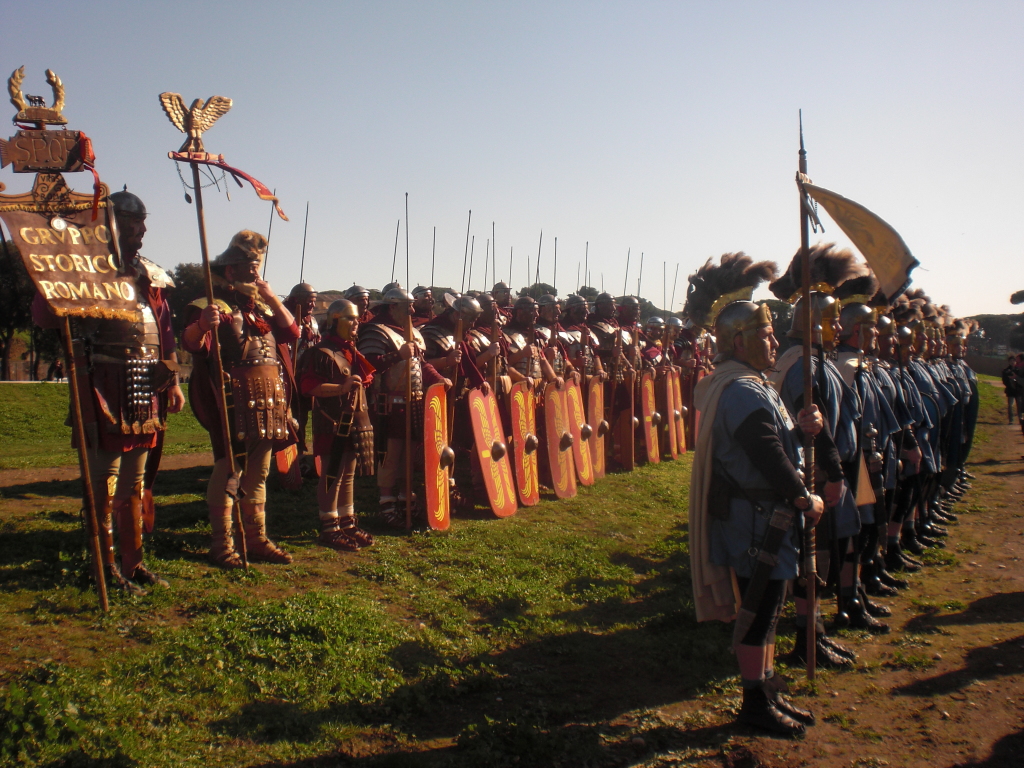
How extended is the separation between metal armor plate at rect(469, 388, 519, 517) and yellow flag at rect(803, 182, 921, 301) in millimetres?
3583

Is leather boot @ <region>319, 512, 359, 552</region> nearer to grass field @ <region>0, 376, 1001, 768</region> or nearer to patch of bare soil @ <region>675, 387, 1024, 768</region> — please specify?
grass field @ <region>0, 376, 1001, 768</region>

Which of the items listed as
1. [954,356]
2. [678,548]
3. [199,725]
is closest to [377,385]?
[678,548]

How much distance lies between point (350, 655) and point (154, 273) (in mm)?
2217

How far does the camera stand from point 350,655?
3742 millimetres

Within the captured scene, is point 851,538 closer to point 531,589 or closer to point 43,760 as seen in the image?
point 531,589

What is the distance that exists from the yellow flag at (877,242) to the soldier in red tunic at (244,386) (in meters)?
3.17

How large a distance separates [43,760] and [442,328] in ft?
16.3

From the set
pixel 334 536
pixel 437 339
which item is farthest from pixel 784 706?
pixel 437 339

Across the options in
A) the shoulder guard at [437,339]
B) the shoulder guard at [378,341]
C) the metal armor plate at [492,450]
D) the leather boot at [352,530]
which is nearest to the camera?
the leather boot at [352,530]

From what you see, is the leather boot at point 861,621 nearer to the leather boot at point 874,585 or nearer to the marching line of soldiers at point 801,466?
the marching line of soldiers at point 801,466

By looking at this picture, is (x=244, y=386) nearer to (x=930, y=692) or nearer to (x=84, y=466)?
(x=84, y=466)

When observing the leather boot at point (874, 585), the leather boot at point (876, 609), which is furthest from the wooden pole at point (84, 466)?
the leather boot at point (874, 585)

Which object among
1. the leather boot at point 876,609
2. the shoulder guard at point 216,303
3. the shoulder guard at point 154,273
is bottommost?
the leather boot at point 876,609

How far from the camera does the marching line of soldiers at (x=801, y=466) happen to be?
3.28m
